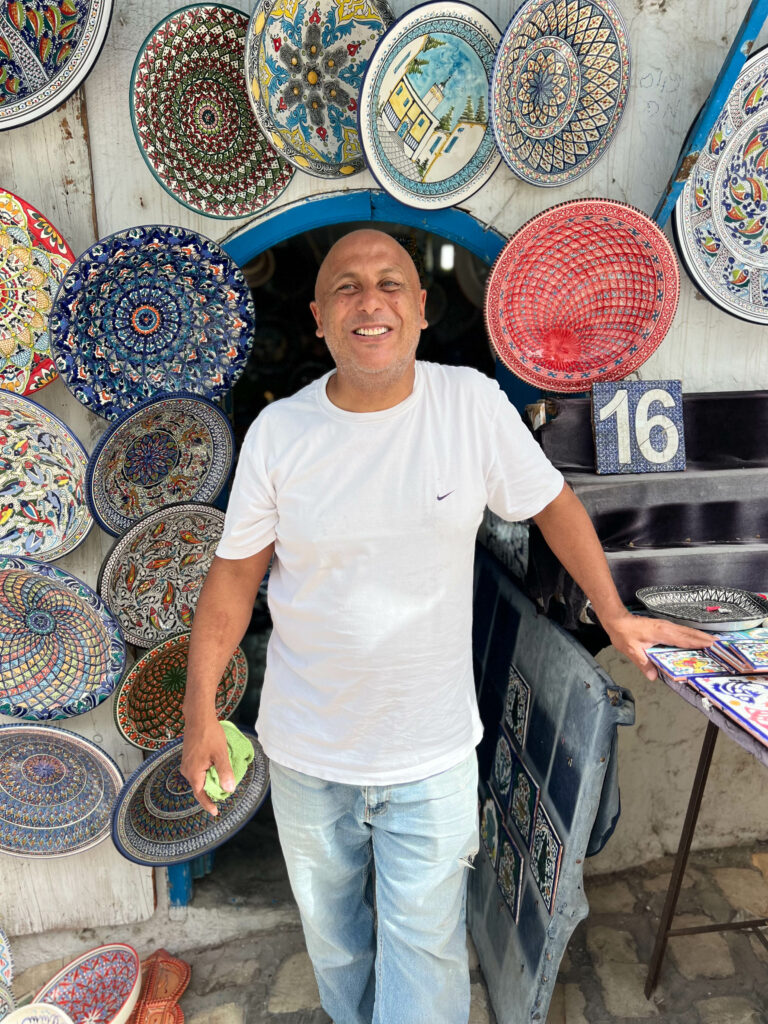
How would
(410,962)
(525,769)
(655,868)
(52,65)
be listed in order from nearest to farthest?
(410,962) < (52,65) < (525,769) < (655,868)

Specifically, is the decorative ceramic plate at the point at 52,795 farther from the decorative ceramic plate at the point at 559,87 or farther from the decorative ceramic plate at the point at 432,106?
the decorative ceramic plate at the point at 559,87

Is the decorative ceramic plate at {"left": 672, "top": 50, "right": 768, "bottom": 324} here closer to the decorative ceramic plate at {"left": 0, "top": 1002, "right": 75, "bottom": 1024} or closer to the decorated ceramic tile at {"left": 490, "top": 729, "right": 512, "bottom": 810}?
the decorated ceramic tile at {"left": 490, "top": 729, "right": 512, "bottom": 810}

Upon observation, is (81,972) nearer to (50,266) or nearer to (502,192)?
(50,266)

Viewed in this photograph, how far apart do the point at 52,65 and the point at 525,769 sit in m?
2.01

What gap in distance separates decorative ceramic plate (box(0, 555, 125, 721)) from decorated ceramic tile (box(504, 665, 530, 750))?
1.01 m

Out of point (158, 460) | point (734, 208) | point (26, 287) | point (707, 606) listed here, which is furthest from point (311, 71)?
point (707, 606)

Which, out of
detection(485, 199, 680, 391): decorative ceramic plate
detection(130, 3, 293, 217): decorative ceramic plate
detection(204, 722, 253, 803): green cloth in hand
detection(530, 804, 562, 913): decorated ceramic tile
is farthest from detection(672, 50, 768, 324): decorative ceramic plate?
detection(204, 722, 253, 803): green cloth in hand

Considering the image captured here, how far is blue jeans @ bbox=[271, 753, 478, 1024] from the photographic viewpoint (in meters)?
1.51

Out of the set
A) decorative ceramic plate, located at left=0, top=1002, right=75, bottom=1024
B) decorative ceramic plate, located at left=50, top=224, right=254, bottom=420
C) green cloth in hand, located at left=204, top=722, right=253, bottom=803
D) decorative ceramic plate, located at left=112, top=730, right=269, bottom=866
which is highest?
decorative ceramic plate, located at left=50, top=224, right=254, bottom=420

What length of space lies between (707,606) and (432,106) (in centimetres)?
133

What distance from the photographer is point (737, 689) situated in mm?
1307

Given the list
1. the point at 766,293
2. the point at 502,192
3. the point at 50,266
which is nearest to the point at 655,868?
the point at 766,293

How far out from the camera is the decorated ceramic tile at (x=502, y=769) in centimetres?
192

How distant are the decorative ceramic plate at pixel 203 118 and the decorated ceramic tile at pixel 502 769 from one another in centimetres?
154
